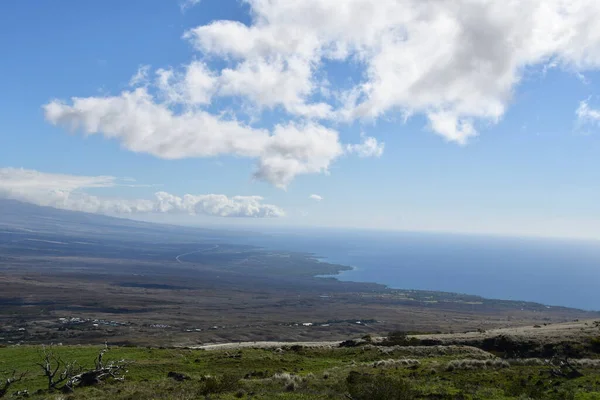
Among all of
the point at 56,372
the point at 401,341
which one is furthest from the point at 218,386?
the point at 401,341

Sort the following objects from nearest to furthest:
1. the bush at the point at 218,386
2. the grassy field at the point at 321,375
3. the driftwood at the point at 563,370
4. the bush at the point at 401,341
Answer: the grassy field at the point at 321,375, the bush at the point at 218,386, the driftwood at the point at 563,370, the bush at the point at 401,341

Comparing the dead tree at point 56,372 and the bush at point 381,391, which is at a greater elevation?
the bush at point 381,391

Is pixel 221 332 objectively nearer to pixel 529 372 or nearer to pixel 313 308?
pixel 313 308

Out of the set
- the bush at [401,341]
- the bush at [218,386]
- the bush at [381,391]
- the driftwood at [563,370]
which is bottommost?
the bush at [401,341]

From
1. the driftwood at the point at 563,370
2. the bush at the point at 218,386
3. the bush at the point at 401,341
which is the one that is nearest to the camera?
the bush at the point at 218,386

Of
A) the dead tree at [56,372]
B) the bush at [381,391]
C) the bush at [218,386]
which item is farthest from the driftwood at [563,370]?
the dead tree at [56,372]

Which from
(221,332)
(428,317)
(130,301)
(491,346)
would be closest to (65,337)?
(221,332)

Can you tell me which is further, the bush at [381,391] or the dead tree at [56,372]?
the dead tree at [56,372]

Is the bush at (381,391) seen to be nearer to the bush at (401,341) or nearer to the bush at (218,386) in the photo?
the bush at (218,386)
